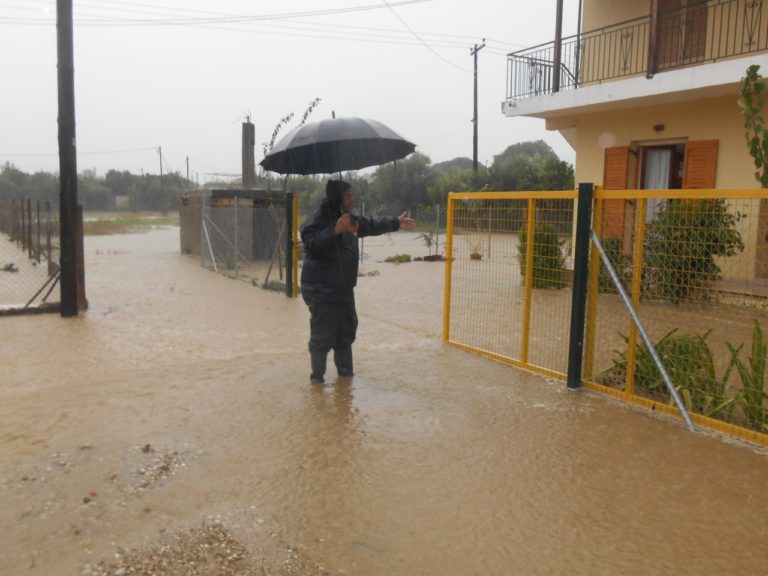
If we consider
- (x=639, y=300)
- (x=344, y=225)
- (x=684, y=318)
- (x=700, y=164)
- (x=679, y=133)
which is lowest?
(x=684, y=318)

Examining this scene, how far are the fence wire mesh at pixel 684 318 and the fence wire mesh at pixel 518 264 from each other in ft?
1.62

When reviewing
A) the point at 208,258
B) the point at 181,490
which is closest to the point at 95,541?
the point at 181,490

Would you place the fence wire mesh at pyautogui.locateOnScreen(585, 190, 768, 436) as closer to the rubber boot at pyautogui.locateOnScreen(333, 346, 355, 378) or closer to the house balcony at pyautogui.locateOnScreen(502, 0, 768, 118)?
the rubber boot at pyautogui.locateOnScreen(333, 346, 355, 378)

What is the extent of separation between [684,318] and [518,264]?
230 cm

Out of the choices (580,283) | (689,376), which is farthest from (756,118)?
(689,376)

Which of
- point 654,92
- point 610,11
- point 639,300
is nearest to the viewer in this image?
point 639,300

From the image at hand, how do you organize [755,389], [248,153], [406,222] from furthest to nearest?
[248,153]
[406,222]
[755,389]

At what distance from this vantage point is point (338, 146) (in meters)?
6.14

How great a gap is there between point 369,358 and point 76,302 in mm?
4693

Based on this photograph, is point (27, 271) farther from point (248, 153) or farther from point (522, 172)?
point (522, 172)

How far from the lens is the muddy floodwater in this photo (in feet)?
10.6

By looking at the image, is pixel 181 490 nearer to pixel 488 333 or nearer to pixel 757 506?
pixel 757 506

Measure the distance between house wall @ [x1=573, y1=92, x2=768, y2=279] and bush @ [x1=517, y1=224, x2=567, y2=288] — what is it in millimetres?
3933

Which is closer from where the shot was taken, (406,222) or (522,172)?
(406,222)
